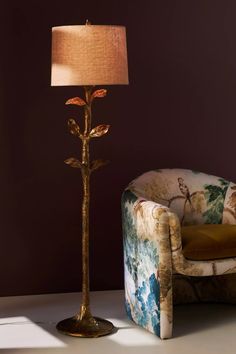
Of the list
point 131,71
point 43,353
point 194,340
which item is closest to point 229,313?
point 194,340

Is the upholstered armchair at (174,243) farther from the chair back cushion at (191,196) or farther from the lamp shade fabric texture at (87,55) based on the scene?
the lamp shade fabric texture at (87,55)

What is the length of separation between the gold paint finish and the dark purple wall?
61 cm

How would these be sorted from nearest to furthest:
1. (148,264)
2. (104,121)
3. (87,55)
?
(87,55), (148,264), (104,121)

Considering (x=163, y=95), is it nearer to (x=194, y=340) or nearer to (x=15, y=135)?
(x=15, y=135)

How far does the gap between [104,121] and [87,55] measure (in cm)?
97

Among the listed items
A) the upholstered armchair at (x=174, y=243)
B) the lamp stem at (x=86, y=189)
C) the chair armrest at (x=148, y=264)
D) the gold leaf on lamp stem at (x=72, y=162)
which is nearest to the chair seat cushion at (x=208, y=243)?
the upholstered armchair at (x=174, y=243)

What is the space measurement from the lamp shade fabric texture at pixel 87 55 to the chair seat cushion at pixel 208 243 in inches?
34.0

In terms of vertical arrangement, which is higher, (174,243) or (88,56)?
(88,56)

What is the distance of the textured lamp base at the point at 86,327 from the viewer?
3.98 metres

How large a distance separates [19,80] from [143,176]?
35.1 inches

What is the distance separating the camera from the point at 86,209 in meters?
4.05

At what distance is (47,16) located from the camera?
14.9 feet

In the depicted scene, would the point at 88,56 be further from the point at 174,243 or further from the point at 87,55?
the point at 174,243

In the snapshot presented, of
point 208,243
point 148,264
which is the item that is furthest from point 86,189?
point 208,243
